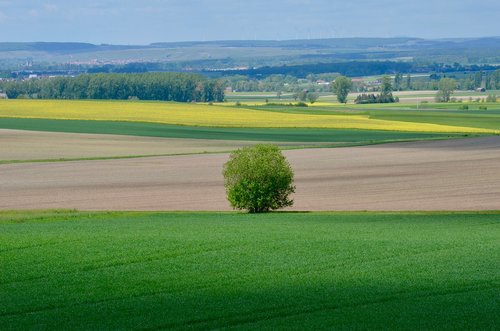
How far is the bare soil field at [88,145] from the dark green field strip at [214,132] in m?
3.43

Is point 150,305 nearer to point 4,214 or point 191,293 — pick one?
point 191,293

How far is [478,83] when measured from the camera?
18825 centimetres

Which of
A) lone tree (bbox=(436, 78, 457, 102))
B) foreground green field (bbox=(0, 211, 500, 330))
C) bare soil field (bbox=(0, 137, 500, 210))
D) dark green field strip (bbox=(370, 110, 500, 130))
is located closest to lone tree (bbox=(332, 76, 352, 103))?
lone tree (bbox=(436, 78, 457, 102))

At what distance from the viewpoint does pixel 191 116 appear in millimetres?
103500

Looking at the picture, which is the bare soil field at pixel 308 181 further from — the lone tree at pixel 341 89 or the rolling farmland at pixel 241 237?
the lone tree at pixel 341 89

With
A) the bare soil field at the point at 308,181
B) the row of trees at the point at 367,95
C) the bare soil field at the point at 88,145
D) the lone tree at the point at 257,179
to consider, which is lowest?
the row of trees at the point at 367,95

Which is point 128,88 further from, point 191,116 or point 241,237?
point 241,237

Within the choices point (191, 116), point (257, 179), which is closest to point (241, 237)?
point (257, 179)

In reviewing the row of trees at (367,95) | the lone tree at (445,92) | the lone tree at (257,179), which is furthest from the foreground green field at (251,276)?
the lone tree at (445,92)

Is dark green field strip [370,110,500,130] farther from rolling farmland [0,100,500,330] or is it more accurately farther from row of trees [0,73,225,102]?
row of trees [0,73,225,102]

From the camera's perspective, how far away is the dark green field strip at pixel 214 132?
82219 millimetres

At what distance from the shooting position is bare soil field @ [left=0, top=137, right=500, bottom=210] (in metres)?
45.4

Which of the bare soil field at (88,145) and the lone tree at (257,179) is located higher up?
Answer: the lone tree at (257,179)

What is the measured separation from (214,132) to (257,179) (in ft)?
150
